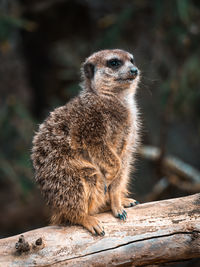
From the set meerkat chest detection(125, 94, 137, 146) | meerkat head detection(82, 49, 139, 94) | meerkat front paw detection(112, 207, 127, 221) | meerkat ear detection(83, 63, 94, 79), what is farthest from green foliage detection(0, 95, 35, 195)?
meerkat front paw detection(112, 207, 127, 221)

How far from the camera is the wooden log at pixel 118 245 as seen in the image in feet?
8.61

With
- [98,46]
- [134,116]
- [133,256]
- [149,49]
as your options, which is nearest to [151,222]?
[133,256]

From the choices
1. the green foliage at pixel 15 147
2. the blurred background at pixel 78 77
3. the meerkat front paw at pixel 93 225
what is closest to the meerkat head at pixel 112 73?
the meerkat front paw at pixel 93 225

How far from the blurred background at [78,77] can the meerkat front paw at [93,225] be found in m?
2.61

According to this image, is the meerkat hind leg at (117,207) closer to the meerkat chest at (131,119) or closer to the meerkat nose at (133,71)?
the meerkat chest at (131,119)

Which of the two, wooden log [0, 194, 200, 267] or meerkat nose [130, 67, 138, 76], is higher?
meerkat nose [130, 67, 138, 76]

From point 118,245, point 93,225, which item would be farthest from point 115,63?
point 118,245

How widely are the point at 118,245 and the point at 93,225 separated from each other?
0.26 metres

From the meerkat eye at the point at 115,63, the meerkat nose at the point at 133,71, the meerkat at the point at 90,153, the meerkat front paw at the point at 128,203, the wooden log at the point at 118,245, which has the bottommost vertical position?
the wooden log at the point at 118,245

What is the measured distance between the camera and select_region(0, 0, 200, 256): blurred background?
5.61 m

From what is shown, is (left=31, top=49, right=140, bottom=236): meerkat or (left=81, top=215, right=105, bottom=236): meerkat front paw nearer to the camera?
(left=81, top=215, right=105, bottom=236): meerkat front paw

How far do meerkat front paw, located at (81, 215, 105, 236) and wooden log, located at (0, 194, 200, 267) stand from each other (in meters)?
0.04

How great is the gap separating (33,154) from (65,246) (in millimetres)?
770

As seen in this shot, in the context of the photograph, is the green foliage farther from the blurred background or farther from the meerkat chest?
the meerkat chest
